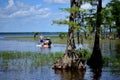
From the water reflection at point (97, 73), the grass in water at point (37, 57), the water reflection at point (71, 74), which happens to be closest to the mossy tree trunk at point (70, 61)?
the water reflection at point (71, 74)

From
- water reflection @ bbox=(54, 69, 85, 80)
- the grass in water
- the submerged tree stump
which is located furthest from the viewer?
the grass in water

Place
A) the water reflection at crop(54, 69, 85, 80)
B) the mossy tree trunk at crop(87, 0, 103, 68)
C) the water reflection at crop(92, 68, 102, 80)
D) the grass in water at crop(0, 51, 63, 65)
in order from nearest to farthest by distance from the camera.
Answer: the water reflection at crop(54, 69, 85, 80) < the water reflection at crop(92, 68, 102, 80) < the mossy tree trunk at crop(87, 0, 103, 68) < the grass in water at crop(0, 51, 63, 65)

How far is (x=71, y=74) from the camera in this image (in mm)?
28484

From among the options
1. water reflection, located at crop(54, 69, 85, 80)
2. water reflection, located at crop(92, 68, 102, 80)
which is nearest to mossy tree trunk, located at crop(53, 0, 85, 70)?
water reflection, located at crop(54, 69, 85, 80)

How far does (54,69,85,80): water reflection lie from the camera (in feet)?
87.2

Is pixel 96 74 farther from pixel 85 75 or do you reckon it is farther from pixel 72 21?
pixel 72 21

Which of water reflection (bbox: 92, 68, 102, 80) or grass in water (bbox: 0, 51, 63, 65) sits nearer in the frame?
water reflection (bbox: 92, 68, 102, 80)

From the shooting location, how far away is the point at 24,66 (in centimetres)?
3284

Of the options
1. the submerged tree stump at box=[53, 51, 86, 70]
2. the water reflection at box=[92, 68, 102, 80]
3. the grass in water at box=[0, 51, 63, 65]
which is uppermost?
the submerged tree stump at box=[53, 51, 86, 70]

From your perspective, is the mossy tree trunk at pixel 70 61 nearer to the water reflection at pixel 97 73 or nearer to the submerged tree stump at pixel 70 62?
the submerged tree stump at pixel 70 62

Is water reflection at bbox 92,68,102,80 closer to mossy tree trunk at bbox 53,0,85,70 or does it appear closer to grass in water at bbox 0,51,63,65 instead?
mossy tree trunk at bbox 53,0,85,70

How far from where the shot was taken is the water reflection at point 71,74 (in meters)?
26.6

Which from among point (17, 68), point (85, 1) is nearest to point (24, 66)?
point (17, 68)

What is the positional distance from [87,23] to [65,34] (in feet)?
8.40
